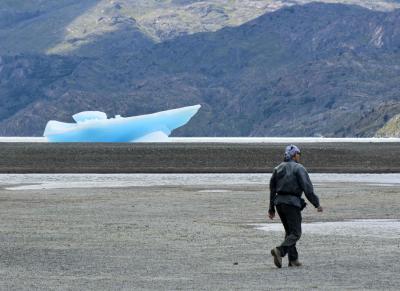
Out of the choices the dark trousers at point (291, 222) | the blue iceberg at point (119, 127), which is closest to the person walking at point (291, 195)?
the dark trousers at point (291, 222)

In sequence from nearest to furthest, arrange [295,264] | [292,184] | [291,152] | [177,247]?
[295,264] → [292,184] → [291,152] → [177,247]

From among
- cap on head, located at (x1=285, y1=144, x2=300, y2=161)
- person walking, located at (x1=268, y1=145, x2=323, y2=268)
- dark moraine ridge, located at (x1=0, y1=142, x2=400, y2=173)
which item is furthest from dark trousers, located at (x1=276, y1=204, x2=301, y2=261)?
dark moraine ridge, located at (x1=0, y1=142, x2=400, y2=173)

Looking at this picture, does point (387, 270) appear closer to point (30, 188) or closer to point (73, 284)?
point (73, 284)

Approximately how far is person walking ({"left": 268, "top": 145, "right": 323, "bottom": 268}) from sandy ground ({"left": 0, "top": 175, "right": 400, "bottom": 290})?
511 millimetres

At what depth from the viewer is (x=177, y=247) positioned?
25594 millimetres

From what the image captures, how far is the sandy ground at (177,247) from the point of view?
64.6 feet

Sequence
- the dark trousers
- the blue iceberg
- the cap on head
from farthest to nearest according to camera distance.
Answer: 1. the blue iceberg
2. the cap on head
3. the dark trousers

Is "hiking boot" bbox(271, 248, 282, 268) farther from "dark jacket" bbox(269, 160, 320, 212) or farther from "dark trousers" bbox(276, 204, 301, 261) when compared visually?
"dark jacket" bbox(269, 160, 320, 212)

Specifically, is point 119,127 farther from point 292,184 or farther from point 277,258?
point 277,258

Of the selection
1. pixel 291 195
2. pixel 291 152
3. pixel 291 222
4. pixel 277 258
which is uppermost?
pixel 291 152

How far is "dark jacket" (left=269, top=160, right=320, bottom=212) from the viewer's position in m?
22.0

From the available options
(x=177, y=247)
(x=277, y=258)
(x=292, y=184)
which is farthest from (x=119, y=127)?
(x=277, y=258)

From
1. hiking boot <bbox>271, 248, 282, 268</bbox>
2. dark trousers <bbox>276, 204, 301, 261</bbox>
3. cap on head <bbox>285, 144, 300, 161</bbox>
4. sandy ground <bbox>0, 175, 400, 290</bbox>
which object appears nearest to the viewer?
sandy ground <bbox>0, 175, 400, 290</bbox>

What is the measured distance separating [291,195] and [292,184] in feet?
0.74
